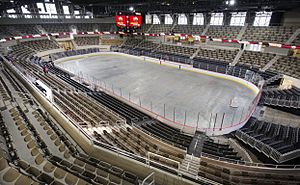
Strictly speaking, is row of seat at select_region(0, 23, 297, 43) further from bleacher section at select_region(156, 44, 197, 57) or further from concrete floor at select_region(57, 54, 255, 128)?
concrete floor at select_region(57, 54, 255, 128)

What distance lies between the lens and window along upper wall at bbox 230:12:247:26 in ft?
105

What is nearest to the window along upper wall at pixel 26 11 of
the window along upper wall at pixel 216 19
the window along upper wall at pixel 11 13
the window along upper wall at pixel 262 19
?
the window along upper wall at pixel 11 13

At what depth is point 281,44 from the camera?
24.2 metres

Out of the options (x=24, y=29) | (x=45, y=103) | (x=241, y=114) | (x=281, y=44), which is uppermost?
(x=24, y=29)

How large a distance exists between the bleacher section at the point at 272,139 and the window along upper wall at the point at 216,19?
2830 cm

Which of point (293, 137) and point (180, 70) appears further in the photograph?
point (180, 70)

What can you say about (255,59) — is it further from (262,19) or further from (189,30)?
(189,30)

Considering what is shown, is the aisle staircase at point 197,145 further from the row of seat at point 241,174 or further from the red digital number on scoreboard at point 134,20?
the red digital number on scoreboard at point 134,20

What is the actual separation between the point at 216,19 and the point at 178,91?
24.8 m

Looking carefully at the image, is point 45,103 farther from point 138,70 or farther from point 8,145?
point 138,70

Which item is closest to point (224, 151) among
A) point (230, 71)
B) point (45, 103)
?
point (45, 103)

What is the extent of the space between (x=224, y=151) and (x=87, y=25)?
4915 centimetres

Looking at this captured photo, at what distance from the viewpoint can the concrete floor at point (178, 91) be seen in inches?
585

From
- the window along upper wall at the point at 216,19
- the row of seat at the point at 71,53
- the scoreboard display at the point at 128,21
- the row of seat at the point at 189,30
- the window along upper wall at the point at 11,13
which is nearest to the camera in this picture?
the row of seat at the point at 189,30
